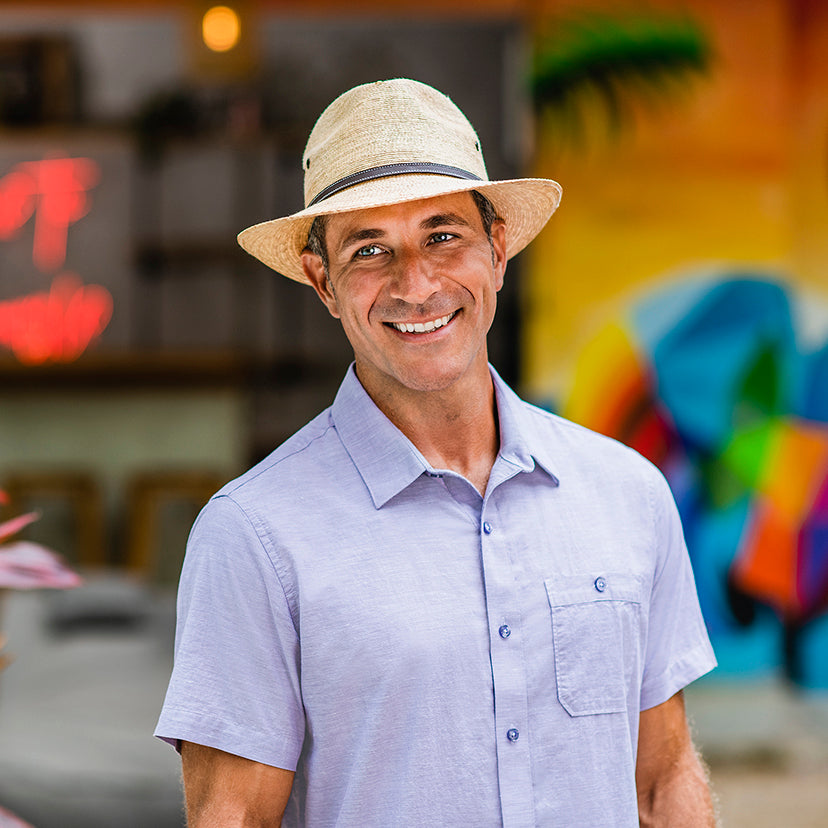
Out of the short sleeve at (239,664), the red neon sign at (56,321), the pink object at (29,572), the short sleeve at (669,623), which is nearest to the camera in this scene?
the pink object at (29,572)

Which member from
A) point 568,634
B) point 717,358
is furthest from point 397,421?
point 717,358

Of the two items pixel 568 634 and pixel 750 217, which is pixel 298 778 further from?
pixel 750 217

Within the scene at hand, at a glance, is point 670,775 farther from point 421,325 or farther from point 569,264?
point 569,264

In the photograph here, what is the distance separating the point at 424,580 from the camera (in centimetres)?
125

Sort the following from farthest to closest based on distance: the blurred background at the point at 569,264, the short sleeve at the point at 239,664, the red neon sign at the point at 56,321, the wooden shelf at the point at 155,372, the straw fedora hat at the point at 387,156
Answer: the wooden shelf at the point at 155,372, the red neon sign at the point at 56,321, the blurred background at the point at 569,264, the straw fedora hat at the point at 387,156, the short sleeve at the point at 239,664

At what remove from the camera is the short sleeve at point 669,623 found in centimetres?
142

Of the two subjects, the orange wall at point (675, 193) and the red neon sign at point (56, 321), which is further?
the red neon sign at point (56, 321)

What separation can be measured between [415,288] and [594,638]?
18.2 inches

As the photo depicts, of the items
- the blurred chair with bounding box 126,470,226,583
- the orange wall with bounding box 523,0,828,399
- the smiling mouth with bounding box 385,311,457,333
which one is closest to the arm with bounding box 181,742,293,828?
the smiling mouth with bounding box 385,311,457,333

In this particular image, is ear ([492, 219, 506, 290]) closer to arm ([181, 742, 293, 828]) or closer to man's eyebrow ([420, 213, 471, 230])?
man's eyebrow ([420, 213, 471, 230])

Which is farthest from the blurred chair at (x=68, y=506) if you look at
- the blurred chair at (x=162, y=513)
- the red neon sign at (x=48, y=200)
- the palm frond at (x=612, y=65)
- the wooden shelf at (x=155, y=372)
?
the palm frond at (x=612, y=65)

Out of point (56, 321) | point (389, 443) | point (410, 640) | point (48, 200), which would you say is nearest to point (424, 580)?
point (410, 640)

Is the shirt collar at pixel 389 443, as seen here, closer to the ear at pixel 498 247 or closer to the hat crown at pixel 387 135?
the ear at pixel 498 247

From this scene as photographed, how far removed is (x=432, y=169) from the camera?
1322 mm
